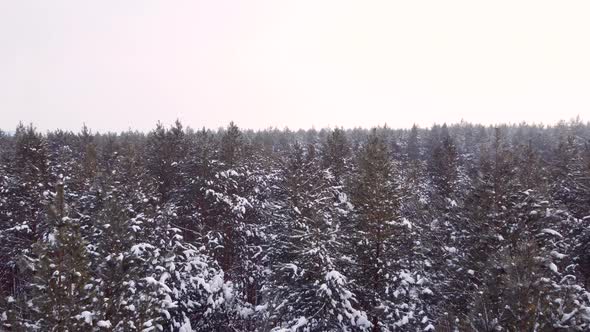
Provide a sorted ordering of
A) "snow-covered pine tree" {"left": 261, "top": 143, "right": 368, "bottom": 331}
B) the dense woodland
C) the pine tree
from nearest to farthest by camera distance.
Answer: the pine tree → the dense woodland → "snow-covered pine tree" {"left": 261, "top": 143, "right": 368, "bottom": 331}

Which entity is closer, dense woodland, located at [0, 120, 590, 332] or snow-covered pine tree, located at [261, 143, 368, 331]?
dense woodland, located at [0, 120, 590, 332]

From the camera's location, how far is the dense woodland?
34.8 ft

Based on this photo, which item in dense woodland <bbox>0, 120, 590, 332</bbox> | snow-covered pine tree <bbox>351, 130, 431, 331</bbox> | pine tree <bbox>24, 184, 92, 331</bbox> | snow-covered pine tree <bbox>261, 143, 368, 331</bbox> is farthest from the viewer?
snow-covered pine tree <bbox>351, 130, 431, 331</bbox>

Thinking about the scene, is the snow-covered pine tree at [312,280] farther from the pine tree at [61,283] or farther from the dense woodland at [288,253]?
the pine tree at [61,283]

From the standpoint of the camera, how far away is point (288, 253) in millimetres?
18000

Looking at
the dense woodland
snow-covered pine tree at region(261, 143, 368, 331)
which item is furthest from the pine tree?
snow-covered pine tree at region(261, 143, 368, 331)

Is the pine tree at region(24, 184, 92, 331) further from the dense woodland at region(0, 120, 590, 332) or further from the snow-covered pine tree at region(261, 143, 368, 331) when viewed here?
the snow-covered pine tree at region(261, 143, 368, 331)

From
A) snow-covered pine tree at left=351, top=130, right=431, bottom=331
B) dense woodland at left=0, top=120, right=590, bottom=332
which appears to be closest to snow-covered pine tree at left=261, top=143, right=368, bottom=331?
dense woodland at left=0, top=120, right=590, bottom=332

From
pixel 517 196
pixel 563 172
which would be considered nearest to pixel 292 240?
pixel 517 196

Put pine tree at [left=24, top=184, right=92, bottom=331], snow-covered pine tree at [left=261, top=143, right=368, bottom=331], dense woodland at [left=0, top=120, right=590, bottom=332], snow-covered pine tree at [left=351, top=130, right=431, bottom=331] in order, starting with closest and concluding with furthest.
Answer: pine tree at [left=24, top=184, right=92, bottom=331]
dense woodland at [left=0, top=120, right=590, bottom=332]
snow-covered pine tree at [left=261, top=143, right=368, bottom=331]
snow-covered pine tree at [left=351, top=130, right=431, bottom=331]

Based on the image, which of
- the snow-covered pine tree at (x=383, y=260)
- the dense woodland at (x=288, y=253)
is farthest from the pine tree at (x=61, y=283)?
the snow-covered pine tree at (x=383, y=260)

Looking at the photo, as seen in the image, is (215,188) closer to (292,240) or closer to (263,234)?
(263,234)

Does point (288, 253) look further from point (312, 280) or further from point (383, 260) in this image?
point (383, 260)

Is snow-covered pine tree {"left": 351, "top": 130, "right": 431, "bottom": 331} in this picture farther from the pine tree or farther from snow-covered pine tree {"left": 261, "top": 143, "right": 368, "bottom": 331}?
the pine tree
